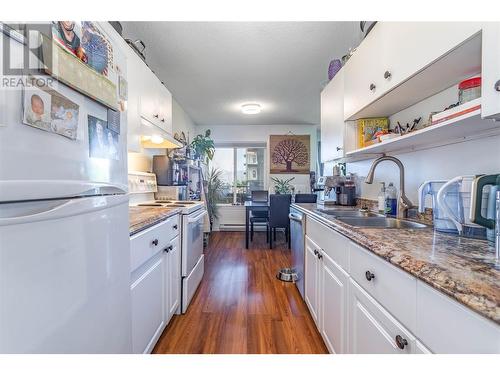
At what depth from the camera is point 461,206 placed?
0.95 meters

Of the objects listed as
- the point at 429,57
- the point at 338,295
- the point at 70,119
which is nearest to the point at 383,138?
the point at 429,57

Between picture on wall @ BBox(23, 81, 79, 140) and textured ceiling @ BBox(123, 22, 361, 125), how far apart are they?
5.44 feet

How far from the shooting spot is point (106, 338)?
809mm

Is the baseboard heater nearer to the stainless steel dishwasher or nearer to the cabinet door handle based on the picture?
the stainless steel dishwasher

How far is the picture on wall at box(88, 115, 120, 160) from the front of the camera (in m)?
0.75

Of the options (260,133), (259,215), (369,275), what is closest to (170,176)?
(259,215)

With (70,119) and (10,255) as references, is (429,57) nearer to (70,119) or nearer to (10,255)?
(70,119)

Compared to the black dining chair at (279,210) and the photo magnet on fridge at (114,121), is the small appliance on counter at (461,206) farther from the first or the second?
the black dining chair at (279,210)

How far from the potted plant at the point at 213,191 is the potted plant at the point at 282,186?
1.22 m

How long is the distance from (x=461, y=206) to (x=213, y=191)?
4210 mm

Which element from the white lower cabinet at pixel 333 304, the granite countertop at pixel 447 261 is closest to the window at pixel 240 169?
the white lower cabinet at pixel 333 304

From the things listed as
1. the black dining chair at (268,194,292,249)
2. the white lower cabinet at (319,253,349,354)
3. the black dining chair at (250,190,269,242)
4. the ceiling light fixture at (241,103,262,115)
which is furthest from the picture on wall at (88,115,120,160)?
the black dining chair at (250,190,269,242)

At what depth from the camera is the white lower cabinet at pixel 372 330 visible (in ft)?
2.22

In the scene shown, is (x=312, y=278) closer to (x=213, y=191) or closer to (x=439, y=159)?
(x=439, y=159)
